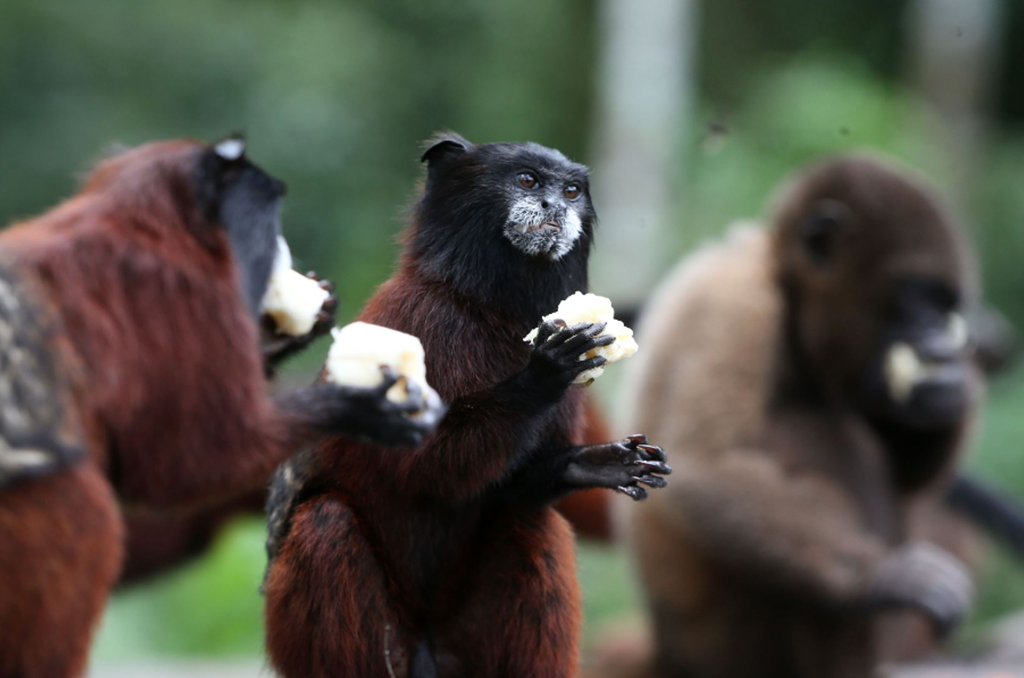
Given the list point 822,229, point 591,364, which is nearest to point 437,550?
point 591,364

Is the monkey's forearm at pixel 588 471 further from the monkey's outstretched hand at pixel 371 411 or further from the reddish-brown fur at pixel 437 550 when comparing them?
the monkey's outstretched hand at pixel 371 411

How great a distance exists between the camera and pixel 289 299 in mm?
3449

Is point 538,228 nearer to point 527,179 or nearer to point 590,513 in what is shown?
point 527,179

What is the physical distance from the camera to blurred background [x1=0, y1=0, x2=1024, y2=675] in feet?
37.3

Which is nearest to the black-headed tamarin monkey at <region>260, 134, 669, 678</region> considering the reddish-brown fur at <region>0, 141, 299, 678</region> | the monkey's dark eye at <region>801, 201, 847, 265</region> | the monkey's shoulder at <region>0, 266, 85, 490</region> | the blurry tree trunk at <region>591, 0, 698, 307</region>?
the reddish-brown fur at <region>0, 141, 299, 678</region>

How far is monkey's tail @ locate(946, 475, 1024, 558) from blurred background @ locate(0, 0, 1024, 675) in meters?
3.07

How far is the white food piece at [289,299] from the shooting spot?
3.45 m

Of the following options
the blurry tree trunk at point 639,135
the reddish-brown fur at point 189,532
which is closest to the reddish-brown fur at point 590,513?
the reddish-brown fur at point 189,532

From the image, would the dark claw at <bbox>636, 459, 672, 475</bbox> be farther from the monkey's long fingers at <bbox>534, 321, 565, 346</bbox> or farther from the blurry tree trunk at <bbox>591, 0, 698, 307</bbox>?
the blurry tree trunk at <bbox>591, 0, 698, 307</bbox>

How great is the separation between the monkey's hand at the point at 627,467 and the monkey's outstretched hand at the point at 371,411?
17.2 inches

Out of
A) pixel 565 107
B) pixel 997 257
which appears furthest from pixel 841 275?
pixel 997 257

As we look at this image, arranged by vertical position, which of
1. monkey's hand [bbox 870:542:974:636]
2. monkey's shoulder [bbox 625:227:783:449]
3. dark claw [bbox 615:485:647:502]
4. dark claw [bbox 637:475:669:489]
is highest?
monkey's shoulder [bbox 625:227:783:449]

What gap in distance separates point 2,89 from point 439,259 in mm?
11779

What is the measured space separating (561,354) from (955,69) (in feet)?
43.4
